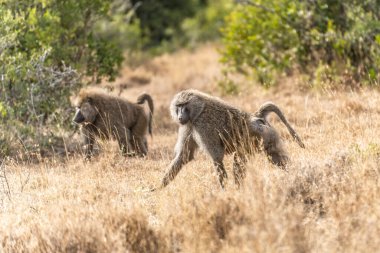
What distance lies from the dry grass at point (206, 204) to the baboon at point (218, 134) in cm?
16

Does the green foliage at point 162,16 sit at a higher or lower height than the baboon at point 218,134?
lower

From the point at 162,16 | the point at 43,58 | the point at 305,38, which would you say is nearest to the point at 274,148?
the point at 43,58

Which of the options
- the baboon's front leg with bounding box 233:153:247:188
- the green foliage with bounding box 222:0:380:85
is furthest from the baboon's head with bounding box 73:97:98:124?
the green foliage with bounding box 222:0:380:85

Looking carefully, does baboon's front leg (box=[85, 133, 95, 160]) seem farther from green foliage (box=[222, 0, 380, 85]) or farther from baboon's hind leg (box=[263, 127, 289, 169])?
green foliage (box=[222, 0, 380, 85])

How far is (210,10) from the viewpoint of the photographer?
22469mm

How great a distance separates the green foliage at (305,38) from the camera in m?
11.0

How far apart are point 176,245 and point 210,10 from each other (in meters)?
18.0

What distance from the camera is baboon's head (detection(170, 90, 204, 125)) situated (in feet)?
21.4

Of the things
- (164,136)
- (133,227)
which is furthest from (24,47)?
(133,227)

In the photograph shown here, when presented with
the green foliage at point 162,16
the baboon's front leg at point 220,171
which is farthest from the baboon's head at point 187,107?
the green foliage at point 162,16

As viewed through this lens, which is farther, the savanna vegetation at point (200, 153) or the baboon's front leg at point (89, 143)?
the baboon's front leg at point (89, 143)

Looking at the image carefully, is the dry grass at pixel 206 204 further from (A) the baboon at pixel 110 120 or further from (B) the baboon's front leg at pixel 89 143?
(A) the baboon at pixel 110 120

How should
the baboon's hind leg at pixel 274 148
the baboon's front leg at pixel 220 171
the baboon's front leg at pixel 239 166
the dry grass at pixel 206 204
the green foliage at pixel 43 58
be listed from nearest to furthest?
the dry grass at pixel 206 204 → the baboon's front leg at pixel 220 171 → the baboon's front leg at pixel 239 166 → the baboon's hind leg at pixel 274 148 → the green foliage at pixel 43 58

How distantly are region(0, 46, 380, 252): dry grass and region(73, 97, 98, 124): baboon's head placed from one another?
70cm
